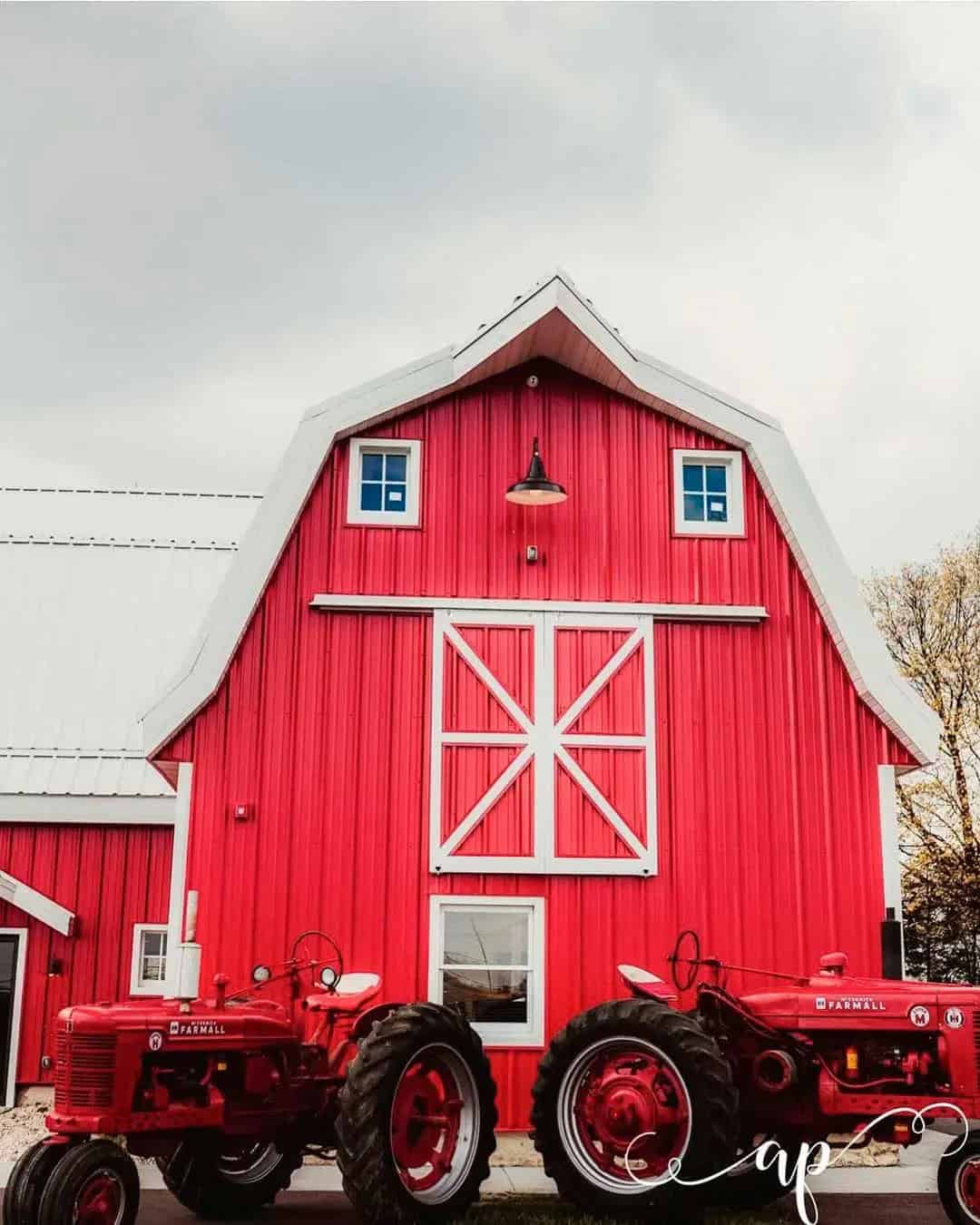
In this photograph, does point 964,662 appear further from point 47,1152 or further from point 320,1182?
point 47,1152

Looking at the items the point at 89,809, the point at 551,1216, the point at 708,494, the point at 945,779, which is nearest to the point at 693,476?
the point at 708,494

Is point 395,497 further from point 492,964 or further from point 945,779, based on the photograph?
point 945,779

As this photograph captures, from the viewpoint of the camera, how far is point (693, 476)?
11336mm

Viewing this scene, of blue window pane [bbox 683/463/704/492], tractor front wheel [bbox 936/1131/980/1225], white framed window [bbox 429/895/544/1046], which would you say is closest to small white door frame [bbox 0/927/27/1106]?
white framed window [bbox 429/895/544/1046]

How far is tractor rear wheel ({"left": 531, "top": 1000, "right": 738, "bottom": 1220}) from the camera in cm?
730

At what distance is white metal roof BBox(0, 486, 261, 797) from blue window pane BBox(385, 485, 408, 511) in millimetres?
4366

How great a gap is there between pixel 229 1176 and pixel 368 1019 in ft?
4.05

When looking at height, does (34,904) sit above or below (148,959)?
above

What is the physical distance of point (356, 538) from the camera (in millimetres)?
10922

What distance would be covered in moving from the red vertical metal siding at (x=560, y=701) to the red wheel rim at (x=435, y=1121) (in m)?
2.40

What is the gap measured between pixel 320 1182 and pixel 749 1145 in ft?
10.4

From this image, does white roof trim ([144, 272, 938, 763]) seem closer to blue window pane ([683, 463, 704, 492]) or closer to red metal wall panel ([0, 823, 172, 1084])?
blue window pane ([683, 463, 704, 492])

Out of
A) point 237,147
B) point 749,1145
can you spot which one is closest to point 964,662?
point 237,147

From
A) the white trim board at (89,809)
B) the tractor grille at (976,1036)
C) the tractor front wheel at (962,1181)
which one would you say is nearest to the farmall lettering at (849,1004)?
the tractor grille at (976,1036)
